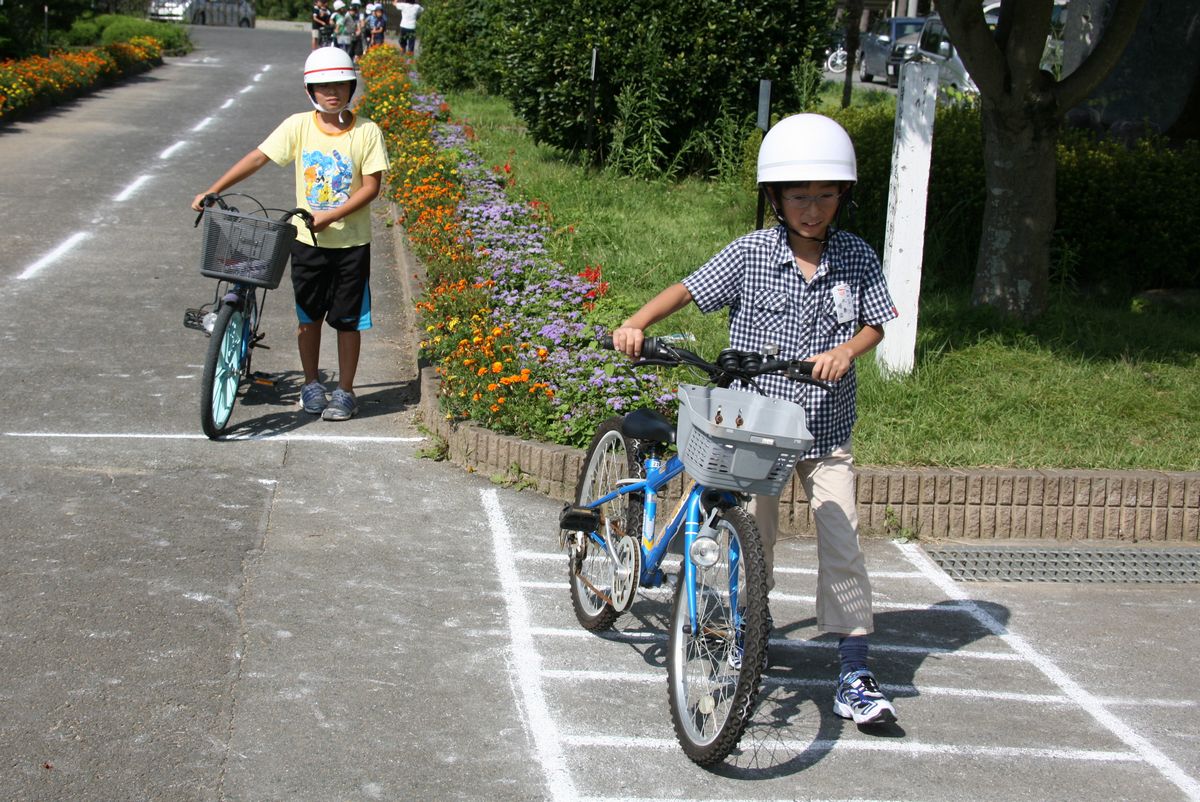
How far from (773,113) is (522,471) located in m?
8.48

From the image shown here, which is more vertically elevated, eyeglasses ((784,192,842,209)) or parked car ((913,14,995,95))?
parked car ((913,14,995,95))

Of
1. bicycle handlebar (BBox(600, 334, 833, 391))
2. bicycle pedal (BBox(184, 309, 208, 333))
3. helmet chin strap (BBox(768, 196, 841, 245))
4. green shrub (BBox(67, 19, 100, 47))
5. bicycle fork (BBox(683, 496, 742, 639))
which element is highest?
green shrub (BBox(67, 19, 100, 47))

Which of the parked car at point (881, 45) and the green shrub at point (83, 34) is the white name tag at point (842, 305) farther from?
the green shrub at point (83, 34)

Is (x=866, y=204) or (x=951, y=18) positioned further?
(x=866, y=204)

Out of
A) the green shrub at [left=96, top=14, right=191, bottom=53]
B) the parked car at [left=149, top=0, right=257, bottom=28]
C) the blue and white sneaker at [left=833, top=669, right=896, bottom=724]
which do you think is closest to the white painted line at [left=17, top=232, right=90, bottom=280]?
the blue and white sneaker at [left=833, top=669, right=896, bottom=724]

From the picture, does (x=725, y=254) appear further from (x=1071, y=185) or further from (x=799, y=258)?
(x=1071, y=185)

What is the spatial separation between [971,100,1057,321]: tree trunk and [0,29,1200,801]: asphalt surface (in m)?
3.22

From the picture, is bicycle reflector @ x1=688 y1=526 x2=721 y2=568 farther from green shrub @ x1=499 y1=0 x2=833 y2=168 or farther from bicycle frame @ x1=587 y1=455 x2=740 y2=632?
green shrub @ x1=499 y1=0 x2=833 y2=168

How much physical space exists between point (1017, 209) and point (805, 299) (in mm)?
4809

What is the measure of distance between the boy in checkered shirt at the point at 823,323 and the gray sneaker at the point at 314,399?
357 cm

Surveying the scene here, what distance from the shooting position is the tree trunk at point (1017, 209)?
853 centimetres

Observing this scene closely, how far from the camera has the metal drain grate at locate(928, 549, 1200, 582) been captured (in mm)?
5965

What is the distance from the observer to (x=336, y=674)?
4.50 meters

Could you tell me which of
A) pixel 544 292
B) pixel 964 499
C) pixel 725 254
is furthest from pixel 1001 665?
pixel 544 292
